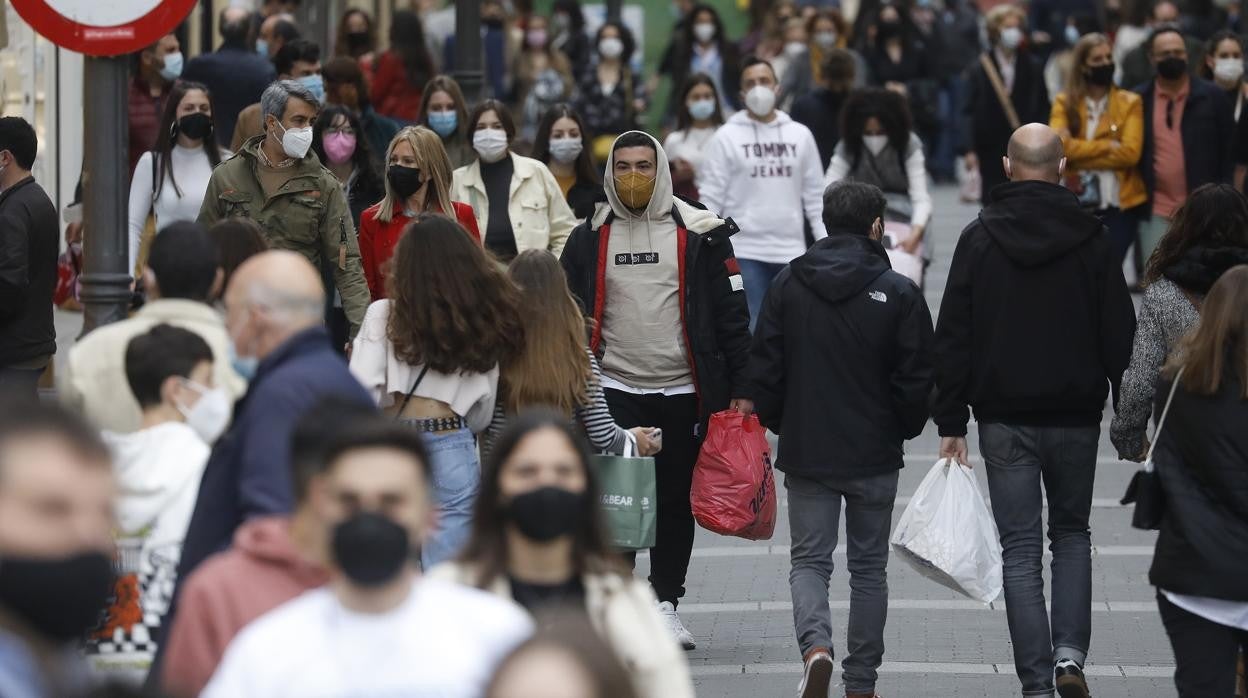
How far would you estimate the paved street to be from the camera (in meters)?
8.04

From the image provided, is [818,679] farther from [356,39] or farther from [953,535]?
[356,39]

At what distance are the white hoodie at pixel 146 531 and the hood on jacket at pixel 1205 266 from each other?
11.8 feet

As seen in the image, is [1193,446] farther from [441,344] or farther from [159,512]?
[159,512]

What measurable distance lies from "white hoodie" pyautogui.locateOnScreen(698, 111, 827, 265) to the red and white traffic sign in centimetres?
534

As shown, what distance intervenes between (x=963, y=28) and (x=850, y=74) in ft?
42.5

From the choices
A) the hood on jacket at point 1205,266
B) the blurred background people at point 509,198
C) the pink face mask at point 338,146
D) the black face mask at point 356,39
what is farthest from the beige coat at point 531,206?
the black face mask at point 356,39

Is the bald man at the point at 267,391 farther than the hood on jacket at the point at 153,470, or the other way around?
the hood on jacket at the point at 153,470

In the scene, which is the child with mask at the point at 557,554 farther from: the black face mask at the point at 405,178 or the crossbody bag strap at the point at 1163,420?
the black face mask at the point at 405,178

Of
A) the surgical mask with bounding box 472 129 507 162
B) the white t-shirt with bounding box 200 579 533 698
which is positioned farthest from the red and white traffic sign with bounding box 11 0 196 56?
the white t-shirt with bounding box 200 579 533 698

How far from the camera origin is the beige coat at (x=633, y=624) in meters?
4.50

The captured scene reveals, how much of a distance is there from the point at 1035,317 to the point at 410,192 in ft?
9.30

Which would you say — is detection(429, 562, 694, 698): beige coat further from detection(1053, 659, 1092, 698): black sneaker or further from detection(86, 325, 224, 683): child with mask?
detection(1053, 659, 1092, 698): black sneaker

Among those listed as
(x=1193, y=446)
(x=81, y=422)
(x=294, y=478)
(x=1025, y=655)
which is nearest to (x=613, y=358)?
(x=1025, y=655)

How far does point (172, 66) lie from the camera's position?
41.2ft
